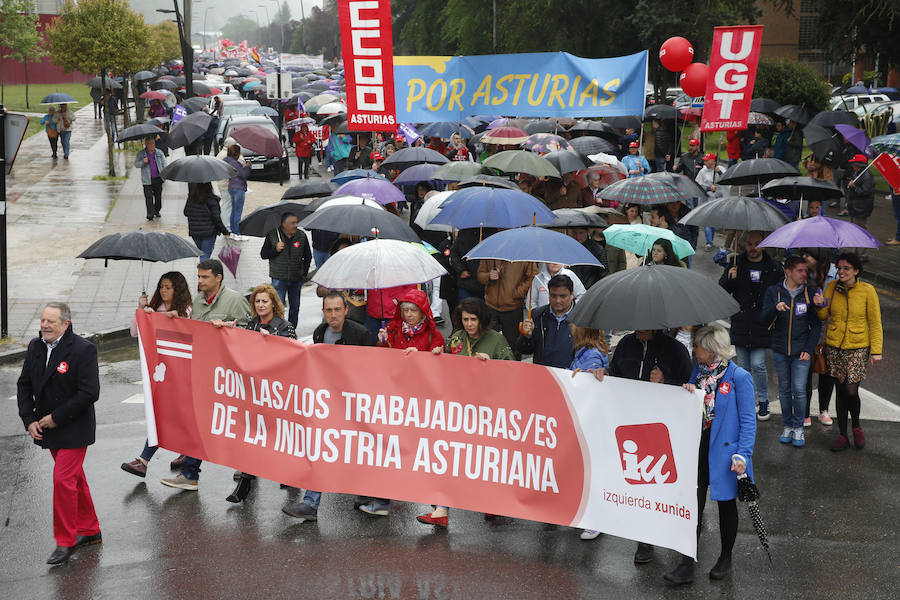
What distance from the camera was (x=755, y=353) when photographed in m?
9.49

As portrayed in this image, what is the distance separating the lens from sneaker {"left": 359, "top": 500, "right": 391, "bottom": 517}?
767 centimetres

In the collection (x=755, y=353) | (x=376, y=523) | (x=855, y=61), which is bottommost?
(x=376, y=523)

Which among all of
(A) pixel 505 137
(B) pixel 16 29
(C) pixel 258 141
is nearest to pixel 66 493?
(C) pixel 258 141

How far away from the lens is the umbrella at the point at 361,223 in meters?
10.2

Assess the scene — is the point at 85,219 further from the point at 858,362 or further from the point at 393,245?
the point at 858,362

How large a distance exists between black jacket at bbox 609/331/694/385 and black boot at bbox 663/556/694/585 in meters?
1.19

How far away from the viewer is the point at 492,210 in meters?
10.4

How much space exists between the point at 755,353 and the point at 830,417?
106cm

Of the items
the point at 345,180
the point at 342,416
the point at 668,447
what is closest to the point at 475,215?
the point at 342,416

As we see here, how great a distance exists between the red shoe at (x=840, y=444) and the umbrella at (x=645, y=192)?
3751 millimetres

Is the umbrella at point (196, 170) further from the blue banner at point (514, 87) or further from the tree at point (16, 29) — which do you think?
the tree at point (16, 29)

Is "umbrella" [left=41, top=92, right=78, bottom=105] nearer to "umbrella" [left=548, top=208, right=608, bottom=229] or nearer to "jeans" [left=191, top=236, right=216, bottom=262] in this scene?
"jeans" [left=191, top=236, right=216, bottom=262]

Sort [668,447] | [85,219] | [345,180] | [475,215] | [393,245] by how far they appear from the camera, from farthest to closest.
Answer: [85,219] → [345,180] → [475,215] → [393,245] → [668,447]

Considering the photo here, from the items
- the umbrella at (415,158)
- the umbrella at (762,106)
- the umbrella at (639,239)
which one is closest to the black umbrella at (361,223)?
the umbrella at (639,239)
